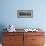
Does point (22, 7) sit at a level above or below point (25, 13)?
above

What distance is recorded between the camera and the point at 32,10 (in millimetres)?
3809

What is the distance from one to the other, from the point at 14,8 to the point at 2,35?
3.11ft

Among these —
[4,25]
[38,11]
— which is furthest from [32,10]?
[4,25]

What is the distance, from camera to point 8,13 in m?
3.84

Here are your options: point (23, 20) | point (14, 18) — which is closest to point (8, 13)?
point (14, 18)

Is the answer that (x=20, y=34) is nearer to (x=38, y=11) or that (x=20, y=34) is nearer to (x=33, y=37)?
(x=33, y=37)

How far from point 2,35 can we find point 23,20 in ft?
2.78

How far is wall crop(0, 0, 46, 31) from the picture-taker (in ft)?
12.5

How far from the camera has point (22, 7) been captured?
12.5ft

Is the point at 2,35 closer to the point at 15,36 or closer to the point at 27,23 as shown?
the point at 15,36

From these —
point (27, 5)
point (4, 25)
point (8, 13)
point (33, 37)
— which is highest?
point (27, 5)

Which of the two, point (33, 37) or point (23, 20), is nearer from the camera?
point (33, 37)

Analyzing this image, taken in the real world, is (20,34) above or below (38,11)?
below

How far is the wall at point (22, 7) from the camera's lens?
3.81 metres
